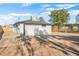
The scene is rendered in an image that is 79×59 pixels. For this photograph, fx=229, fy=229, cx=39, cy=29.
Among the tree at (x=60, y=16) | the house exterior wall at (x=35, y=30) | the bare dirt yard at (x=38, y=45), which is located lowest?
the bare dirt yard at (x=38, y=45)

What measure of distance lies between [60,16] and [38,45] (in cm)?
32

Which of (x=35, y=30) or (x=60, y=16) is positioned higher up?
(x=60, y=16)

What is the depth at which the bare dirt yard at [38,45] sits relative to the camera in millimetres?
2004

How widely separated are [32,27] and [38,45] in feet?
0.55

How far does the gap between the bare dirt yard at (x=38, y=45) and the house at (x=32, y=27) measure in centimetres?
4

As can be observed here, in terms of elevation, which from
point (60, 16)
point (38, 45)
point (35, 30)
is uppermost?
point (60, 16)

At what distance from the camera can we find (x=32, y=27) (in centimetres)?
202

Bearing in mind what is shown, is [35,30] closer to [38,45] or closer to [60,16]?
[38,45]

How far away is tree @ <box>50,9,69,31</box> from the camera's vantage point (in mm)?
1995

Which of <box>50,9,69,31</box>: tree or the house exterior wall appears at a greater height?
<box>50,9,69,31</box>: tree

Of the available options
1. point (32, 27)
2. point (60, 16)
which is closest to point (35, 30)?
point (32, 27)

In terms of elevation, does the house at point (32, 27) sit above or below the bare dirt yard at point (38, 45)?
above

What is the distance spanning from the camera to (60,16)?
1.99 metres

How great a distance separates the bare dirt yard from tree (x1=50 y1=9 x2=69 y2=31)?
0.35ft
